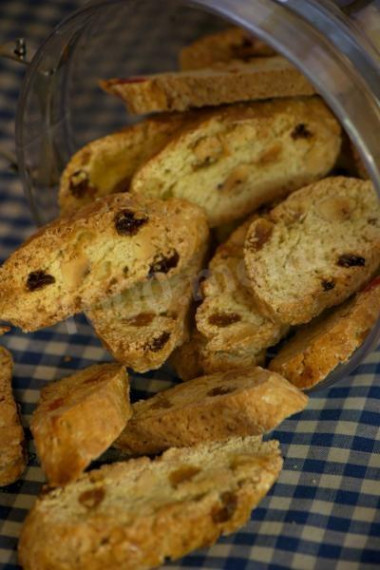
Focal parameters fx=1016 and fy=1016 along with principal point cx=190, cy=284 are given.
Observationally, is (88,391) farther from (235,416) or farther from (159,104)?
(159,104)

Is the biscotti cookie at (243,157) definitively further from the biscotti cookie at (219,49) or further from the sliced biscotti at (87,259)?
the biscotti cookie at (219,49)

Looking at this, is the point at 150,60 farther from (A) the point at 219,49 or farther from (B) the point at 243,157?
(B) the point at 243,157

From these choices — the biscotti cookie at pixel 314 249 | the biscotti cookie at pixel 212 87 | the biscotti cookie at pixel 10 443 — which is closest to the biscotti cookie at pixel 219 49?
the biscotti cookie at pixel 212 87

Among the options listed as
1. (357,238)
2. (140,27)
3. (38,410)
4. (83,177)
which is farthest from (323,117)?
(38,410)

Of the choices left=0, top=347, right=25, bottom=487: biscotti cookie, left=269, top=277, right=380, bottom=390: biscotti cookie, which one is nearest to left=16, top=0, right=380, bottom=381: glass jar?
left=269, top=277, right=380, bottom=390: biscotti cookie

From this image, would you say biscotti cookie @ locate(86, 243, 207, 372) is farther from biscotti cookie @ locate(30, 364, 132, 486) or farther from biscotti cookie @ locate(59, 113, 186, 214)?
biscotti cookie @ locate(59, 113, 186, 214)

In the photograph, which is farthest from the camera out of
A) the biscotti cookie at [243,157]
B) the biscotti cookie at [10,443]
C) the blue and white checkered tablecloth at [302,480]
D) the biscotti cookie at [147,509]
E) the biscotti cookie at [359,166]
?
the biscotti cookie at [359,166]

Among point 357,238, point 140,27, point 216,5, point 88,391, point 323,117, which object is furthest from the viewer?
point 140,27
